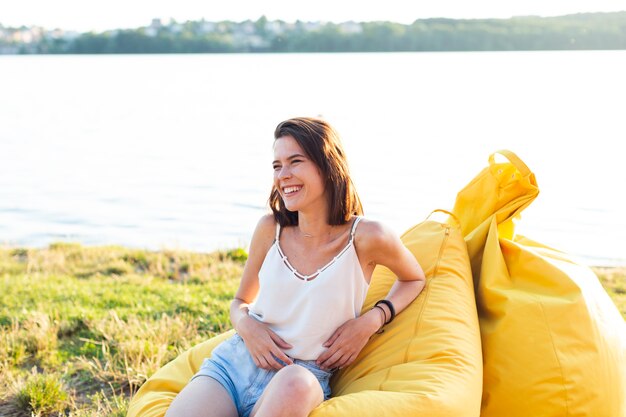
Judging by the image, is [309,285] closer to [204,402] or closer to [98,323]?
[204,402]

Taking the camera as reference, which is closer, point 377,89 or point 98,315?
point 98,315

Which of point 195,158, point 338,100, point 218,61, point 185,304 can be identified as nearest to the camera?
point 185,304

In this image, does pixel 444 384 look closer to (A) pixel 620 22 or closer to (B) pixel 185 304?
(B) pixel 185 304

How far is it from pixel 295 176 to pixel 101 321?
2.57 m

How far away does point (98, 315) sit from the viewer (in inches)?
206

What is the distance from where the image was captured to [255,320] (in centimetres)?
300

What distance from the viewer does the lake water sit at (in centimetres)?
1114

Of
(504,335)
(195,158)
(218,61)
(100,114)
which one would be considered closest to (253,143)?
(195,158)

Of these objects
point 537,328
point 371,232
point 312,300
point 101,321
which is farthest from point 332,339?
point 101,321

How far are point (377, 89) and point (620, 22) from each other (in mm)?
15837

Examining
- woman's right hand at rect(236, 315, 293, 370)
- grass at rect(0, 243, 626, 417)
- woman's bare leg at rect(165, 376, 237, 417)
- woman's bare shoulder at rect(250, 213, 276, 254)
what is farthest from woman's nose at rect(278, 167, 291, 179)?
grass at rect(0, 243, 626, 417)

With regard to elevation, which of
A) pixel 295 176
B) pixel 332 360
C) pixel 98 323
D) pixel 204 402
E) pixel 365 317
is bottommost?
pixel 98 323

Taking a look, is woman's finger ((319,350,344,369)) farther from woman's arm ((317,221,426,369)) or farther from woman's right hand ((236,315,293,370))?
woman's right hand ((236,315,293,370))

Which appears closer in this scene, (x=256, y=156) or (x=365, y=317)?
(x=365, y=317)
